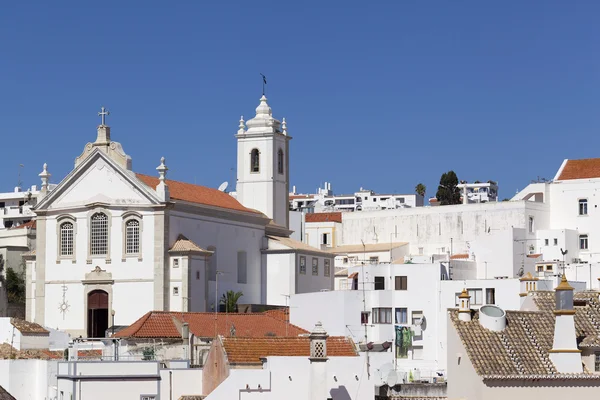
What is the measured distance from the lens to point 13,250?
320 ft

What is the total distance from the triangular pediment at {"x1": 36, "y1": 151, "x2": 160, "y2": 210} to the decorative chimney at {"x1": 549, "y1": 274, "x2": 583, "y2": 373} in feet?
142

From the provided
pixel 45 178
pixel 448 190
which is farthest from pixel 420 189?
pixel 45 178

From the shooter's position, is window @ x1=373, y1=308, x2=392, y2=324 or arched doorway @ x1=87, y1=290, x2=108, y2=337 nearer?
window @ x1=373, y1=308, x2=392, y2=324

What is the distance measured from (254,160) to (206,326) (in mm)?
28073

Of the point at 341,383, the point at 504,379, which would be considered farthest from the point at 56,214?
the point at 504,379

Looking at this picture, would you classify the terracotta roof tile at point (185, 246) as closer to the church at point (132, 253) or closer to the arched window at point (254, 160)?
the church at point (132, 253)

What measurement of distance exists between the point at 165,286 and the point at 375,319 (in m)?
13.9

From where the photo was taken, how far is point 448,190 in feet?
449

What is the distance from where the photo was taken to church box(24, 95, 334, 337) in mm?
83125

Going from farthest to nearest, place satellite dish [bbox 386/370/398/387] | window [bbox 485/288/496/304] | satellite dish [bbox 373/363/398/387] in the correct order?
window [bbox 485/288/496/304], satellite dish [bbox 386/370/398/387], satellite dish [bbox 373/363/398/387]

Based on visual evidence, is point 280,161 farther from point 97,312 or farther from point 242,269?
point 97,312

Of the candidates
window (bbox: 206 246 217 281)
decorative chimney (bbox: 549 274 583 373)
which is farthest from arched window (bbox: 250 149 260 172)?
decorative chimney (bbox: 549 274 583 373)

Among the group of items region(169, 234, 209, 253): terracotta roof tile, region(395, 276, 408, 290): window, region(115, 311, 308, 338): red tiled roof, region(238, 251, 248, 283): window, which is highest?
region(169, 234, 209, 253): terracotta roof tile

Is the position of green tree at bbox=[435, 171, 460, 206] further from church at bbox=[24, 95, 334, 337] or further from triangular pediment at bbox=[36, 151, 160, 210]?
triangular pediment at bbox=[36, 151, 160, 210]
